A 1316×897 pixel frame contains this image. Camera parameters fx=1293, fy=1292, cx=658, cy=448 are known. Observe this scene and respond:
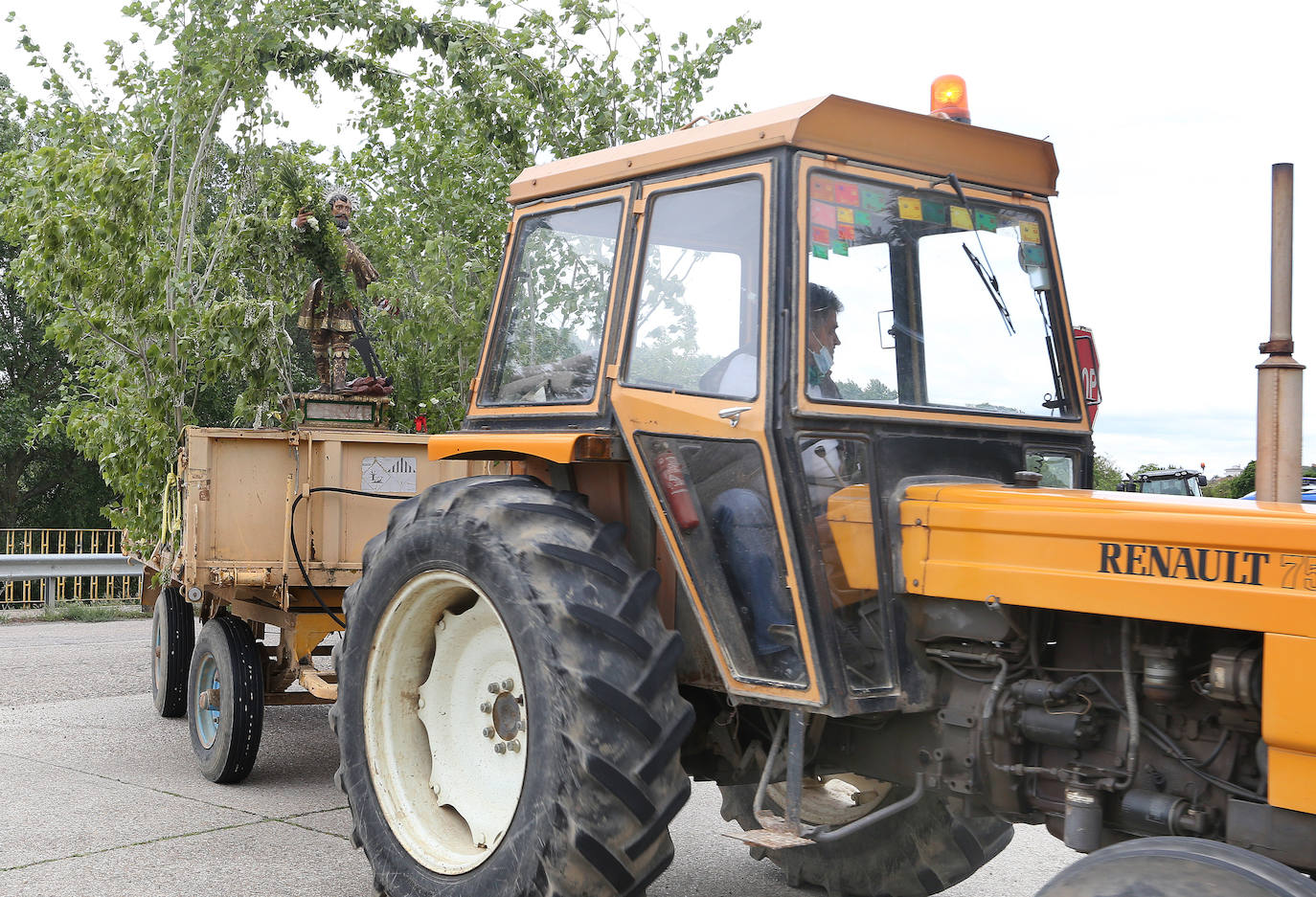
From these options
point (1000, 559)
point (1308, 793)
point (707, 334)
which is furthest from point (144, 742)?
point (1308, 793)

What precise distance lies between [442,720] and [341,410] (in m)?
4.15

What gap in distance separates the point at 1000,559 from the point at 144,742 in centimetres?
547

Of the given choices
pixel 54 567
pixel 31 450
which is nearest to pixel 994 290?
pixel 54 567

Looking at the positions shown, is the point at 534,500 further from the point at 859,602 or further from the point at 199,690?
the point at 199,690

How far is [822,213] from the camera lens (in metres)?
3.55

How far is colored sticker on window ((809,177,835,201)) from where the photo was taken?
3523 millimetres

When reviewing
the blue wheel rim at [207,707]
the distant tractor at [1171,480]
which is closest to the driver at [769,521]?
the blue wheel rim at [207,707]

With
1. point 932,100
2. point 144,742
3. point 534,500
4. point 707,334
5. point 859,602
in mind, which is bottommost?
point 144,742

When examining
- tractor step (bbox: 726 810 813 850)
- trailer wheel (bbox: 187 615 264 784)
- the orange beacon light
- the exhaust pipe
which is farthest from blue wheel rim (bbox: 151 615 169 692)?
the exhaust pipe

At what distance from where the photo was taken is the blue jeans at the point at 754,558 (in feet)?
11.6

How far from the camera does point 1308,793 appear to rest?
2713mm

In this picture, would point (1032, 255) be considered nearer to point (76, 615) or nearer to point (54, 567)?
point (76, 615)

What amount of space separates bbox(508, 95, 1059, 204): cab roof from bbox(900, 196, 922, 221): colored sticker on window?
9 centimetres

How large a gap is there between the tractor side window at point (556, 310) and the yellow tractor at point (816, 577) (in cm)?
2
